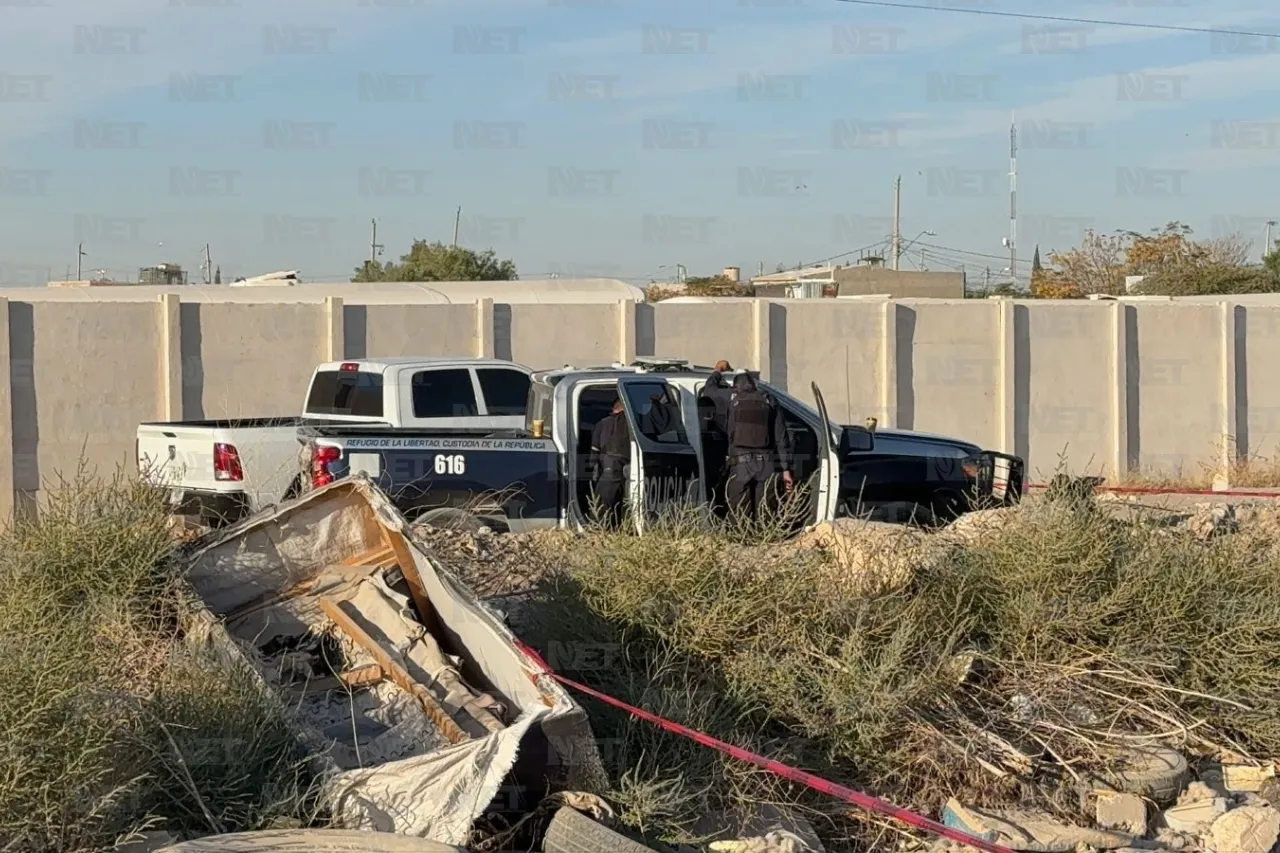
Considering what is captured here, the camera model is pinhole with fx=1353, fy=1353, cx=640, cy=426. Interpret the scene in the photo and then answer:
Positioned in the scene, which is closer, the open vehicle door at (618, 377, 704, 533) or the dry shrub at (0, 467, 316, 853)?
the dry shrub at (0, 467, 316, 853)

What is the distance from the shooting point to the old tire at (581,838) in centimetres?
515

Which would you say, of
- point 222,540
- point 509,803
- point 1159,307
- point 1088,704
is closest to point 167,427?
point 222,540

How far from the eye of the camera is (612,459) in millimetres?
9727

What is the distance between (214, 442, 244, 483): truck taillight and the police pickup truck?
21.1 inches

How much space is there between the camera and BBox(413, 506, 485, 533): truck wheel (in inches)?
358

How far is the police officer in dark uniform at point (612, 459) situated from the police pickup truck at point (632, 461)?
0.08 m

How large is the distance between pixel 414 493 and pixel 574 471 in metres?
1.20

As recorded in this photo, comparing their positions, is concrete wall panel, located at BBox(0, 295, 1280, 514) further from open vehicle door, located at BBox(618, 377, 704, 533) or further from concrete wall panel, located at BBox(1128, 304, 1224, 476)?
open vehicle door, located at BBox(618, 377, 704, 533)

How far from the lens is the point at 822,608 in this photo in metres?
6.97

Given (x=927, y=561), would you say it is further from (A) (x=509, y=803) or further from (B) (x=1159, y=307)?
(B) (x=1159, y=307)

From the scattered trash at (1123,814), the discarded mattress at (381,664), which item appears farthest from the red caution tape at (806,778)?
the scattered trash at (1123,814)

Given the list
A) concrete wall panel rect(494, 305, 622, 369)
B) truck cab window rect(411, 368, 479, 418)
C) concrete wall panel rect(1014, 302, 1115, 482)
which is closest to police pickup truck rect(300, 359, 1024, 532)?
truck cab window rect(411, 368, 479, 418)

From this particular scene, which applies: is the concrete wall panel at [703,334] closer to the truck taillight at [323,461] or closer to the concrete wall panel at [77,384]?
the concrete wall panel at [77,384]

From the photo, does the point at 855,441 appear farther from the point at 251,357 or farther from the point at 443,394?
the point at 251,357
